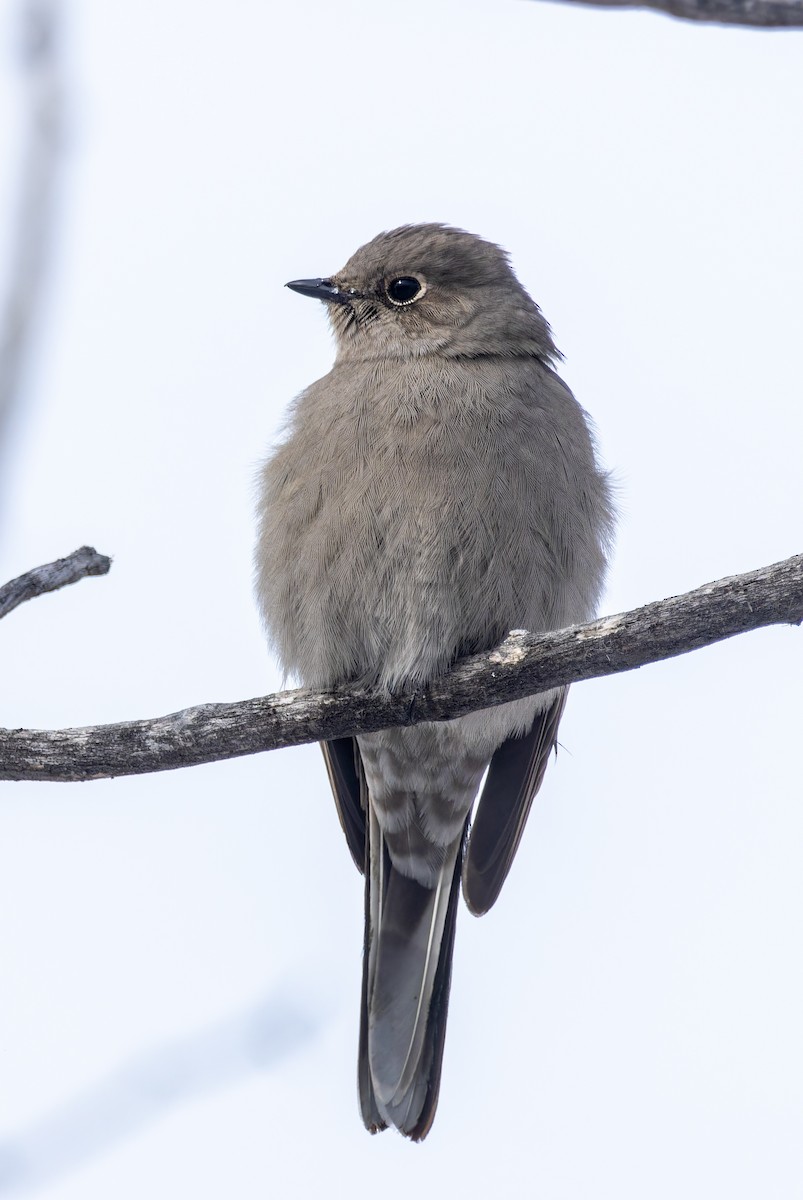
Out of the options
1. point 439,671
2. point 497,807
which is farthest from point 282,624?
point 497,807

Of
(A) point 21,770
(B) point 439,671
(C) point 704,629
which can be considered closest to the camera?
(C) point 704,629

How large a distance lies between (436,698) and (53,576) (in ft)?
5.03

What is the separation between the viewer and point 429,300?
22.1 ft

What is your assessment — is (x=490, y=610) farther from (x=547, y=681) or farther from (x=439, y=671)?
(x=547, y=681)

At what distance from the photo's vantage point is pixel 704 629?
14.2 ft

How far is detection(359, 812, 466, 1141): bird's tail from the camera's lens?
623 cm

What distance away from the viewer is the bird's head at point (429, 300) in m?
6.50

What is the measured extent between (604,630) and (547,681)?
35cm

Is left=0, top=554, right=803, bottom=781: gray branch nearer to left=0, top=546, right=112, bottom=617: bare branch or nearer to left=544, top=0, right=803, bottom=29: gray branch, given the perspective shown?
left=0, top=546, right=112, bottom=617: bare branch

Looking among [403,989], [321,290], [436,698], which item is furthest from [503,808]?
[321,290]

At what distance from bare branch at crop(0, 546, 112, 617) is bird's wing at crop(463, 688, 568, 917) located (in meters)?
2.36

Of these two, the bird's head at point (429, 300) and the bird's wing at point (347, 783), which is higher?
the bird's head at point (429, 300)

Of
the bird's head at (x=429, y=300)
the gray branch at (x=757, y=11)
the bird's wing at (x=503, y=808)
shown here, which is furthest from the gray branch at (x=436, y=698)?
the bird's head at (x=429, y=300)

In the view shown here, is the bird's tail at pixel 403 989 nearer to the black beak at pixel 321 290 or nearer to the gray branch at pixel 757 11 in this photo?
the black beak at pixel 321 290
